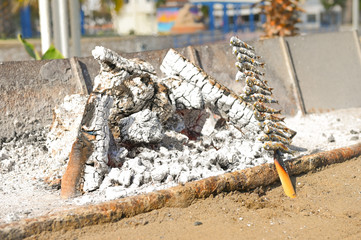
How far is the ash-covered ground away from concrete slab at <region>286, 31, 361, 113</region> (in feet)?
5.59

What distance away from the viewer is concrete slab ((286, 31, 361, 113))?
23.7 ft

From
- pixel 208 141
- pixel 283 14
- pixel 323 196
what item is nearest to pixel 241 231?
pixel 323 196

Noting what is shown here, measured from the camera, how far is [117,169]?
391cm

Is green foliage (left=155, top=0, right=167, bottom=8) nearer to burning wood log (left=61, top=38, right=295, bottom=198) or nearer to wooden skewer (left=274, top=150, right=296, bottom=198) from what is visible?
burning wood log (left=61, top=38, right=295, bottom=198)

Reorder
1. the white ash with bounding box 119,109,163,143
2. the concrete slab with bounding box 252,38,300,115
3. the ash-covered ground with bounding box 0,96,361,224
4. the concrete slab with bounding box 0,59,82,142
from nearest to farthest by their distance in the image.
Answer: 1. the ash-covered ground with bounding box 0,96,361,224
2. the white ash with bounding box 119,109,163,143
3. the concrete slab with bounding box 0,59,82,142
4. the concrete slab with bounding box 252,38,300,115

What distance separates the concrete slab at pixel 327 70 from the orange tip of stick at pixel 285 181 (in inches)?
130

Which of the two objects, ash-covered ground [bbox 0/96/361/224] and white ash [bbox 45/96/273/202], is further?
white ash [bbox 45/96/273/202]

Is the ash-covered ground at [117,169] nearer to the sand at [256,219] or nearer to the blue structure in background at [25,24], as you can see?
the sand at [256,219]

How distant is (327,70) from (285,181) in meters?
4.03

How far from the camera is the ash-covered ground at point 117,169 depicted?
3621 millimetres

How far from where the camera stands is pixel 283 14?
386 inches

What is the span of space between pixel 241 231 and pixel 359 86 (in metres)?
5.25

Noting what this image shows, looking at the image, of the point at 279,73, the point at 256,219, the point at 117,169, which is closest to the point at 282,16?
the point at 279,73

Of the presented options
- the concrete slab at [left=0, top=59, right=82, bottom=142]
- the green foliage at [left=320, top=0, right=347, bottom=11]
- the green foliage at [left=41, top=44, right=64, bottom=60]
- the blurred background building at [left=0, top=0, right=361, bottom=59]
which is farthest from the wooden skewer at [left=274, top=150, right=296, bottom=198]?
the green foliage at [left=320, top=0, right=347, bottom=11]
